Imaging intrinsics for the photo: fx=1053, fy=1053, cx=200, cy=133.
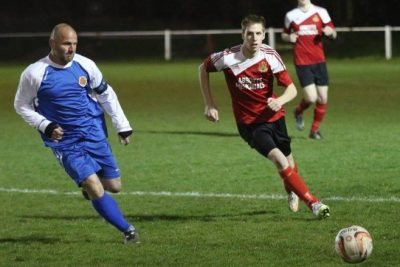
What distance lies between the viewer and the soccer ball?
7.20 m

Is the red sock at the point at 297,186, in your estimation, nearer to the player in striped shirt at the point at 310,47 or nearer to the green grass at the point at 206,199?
the green grass at the point at 206,199

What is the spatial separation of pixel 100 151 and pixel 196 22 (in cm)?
4504

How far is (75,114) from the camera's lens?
8531mm

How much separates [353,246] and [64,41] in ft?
9.00

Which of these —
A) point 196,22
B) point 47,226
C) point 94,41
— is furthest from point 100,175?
point 196,22

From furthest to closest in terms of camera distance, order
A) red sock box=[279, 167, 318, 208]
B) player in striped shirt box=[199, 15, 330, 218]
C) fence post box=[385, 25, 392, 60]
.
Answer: fence post box=[385, 25, 392, 60] → player in striped shirt box=[199, 15, 330, 218] → red sock box=[279, 167, 318, 208]

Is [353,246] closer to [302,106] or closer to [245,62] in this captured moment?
[245,62]

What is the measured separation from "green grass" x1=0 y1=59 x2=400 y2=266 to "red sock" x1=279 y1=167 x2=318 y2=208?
20 centimetres

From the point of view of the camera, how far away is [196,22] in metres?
53.3

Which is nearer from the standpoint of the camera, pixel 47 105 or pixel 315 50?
pixel 47 105

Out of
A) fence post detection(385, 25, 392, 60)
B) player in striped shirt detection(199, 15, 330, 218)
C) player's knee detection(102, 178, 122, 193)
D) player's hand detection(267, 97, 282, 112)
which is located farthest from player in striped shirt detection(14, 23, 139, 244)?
fence post detection(385, 25, 392, 60)

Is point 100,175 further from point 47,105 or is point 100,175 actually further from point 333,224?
point 333,224

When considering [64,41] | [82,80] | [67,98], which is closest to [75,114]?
[67,98]

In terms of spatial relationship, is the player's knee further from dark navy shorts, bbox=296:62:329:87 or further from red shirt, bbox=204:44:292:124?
dark navy shorts, bbox=296:62:329:87
